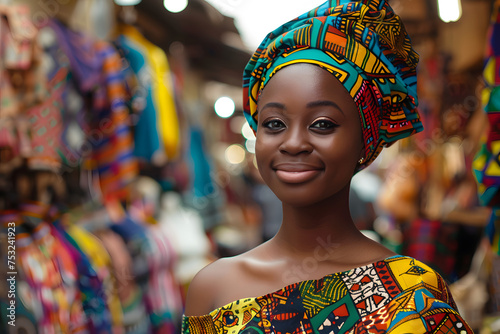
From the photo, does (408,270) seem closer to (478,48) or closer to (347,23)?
(347,23)

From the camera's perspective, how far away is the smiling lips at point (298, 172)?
50.2 inches

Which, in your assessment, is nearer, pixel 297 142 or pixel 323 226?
pixel 297 142

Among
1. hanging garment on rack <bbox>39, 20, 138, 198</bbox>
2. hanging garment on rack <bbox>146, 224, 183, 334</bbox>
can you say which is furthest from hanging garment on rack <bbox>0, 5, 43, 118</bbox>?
hanging garment on rack <bbox>146, 224, 183, 334</bbox>

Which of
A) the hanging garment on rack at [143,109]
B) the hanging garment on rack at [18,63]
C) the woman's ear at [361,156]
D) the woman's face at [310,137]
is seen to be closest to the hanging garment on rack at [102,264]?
the hanging garment on rack at [18,63]

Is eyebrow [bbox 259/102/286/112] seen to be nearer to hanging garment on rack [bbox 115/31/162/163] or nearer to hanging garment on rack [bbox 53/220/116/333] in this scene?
hanging garment on rack [bbox 53/220/116/333]

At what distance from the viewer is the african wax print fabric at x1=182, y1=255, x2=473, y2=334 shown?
120 centimetres

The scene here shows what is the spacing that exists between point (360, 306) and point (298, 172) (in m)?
0.32

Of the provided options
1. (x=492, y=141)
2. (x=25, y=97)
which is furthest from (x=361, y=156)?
(x=25, y=97)

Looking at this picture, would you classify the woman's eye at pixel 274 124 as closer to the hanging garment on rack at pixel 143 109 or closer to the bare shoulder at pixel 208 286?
the bare shoulder at pixel 208 286

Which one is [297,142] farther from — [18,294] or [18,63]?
[18,63]

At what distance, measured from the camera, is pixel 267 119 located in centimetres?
134

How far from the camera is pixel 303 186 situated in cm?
129

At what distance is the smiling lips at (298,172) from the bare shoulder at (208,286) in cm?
31

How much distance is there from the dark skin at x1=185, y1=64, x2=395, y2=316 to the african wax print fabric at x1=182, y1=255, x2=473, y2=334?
46 mm
